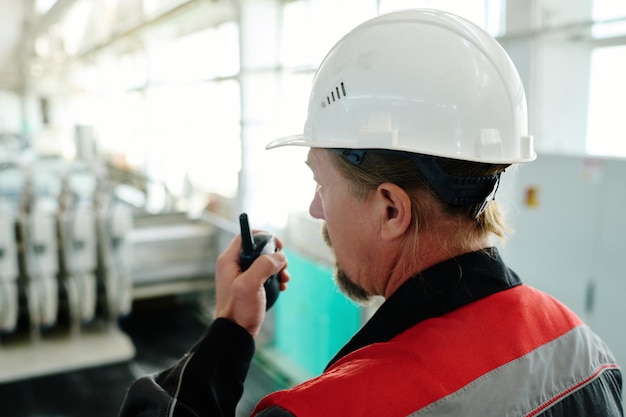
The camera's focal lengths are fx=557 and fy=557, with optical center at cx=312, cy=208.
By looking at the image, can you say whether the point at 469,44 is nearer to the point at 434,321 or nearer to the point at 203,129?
the point at 434,321

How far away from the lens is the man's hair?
898 mm

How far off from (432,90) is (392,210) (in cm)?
20

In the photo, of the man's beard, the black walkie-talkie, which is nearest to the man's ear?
the man's beard

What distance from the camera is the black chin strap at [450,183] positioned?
2.91ft

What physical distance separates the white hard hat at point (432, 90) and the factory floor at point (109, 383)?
9.85ft

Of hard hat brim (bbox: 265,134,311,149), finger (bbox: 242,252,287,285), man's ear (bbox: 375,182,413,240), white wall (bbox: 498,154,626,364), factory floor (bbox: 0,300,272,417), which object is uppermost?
hard hat brim (bbox: 265,134,311,149)

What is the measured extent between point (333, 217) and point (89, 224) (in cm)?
389

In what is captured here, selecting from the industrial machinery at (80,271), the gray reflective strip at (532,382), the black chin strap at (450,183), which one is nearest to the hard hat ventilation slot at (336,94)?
the black chin strap at (450,183)

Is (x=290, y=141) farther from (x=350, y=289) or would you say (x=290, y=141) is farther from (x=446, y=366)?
(x=446, y=366)

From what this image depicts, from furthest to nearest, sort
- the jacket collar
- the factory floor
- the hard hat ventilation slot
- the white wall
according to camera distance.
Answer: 1. the factory floor
2. the white wall
3. the hard hat ventilation slot
4. the jacket collar

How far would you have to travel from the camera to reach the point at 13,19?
10.2 m

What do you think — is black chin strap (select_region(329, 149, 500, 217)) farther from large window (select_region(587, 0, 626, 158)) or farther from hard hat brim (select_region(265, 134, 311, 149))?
large window (select_region(587, 0, 626, 158))

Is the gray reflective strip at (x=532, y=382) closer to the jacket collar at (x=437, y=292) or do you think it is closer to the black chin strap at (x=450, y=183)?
the jacket collar at (x=437, y=292)

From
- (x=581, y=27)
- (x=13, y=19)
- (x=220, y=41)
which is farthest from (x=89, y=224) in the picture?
(x=13, y=19)
